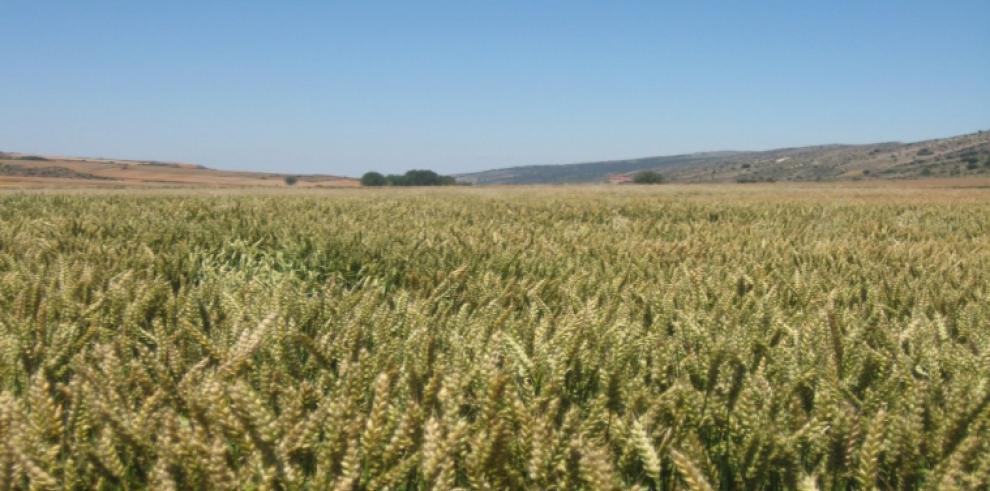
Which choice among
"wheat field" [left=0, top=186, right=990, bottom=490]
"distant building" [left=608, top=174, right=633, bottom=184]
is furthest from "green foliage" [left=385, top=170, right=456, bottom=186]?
"wheat field" [left=0, top=186, right=990, bottom=490]

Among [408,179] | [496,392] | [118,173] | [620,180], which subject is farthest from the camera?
[620,180]

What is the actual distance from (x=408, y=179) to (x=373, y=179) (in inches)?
238

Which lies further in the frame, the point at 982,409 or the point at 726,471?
the point at 726,471

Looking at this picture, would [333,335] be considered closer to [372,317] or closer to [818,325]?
[372,317]

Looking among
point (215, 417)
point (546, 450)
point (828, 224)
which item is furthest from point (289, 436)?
point (828, 224)

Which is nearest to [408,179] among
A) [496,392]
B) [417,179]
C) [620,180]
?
[417,179]

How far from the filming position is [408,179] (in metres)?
103

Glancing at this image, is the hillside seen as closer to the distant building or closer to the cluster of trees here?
the cluster of trees

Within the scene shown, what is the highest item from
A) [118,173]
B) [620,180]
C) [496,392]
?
[118,173]

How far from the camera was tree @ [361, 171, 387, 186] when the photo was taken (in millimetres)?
104375

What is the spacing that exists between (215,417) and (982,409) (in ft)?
3.70

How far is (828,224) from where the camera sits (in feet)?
23.7

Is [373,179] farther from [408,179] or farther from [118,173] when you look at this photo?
[118,173]

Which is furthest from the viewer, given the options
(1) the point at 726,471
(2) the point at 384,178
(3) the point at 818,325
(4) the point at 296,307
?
(2) the point at 384,178
